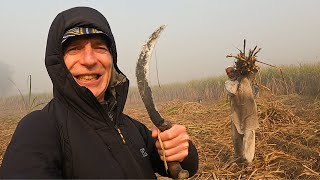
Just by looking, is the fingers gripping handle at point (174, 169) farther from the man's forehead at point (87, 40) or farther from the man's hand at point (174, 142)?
the man's forehead at point (87, 40)

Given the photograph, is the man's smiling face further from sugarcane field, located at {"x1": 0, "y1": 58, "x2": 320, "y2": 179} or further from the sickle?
sugarcane field, located at {"x1": 0, "y1": 58, "x2": 320, "y2": 179}

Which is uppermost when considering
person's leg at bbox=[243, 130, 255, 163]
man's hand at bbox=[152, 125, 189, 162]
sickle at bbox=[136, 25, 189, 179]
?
sickle at bbox=[136, 25, 189, 179]

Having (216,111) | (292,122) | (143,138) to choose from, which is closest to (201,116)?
(216,111)

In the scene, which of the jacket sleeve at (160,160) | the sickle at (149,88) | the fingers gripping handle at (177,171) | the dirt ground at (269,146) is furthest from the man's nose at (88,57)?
the dirt ground at (269,146)

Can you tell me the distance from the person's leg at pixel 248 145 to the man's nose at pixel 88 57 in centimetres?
383

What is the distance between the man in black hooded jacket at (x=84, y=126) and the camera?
3.98ft

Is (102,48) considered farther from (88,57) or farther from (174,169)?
(174,169)

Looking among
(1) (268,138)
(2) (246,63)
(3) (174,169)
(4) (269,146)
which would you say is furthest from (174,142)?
(1) (268,138)

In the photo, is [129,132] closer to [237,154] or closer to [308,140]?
[237,154]

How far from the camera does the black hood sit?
142 centimetres

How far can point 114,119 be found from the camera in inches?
62.1

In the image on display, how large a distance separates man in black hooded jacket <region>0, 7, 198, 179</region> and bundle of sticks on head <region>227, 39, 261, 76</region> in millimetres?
3012

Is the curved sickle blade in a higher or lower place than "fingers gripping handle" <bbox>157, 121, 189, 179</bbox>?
higher

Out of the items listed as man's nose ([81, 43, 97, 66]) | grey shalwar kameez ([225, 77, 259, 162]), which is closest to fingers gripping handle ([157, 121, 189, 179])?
man's nose ([81, 43, 97, 66])
